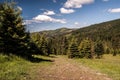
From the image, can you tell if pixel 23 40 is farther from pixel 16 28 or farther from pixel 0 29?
pixel 0 29

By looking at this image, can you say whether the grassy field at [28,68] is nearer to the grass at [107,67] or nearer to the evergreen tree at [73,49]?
the grass at [107,67]

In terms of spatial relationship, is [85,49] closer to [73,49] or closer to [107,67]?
[73,49]

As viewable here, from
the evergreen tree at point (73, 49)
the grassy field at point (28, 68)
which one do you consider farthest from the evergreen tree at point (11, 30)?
the evergreen tree at point (73, 49)

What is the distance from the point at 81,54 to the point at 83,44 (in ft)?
19.5

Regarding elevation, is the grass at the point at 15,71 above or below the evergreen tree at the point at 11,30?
below

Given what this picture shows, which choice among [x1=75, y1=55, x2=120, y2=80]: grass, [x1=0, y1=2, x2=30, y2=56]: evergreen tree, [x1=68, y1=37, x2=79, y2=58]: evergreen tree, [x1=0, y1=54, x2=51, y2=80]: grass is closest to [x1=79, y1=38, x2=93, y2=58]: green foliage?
[x1=68, y1=37, x2=79, y2=58]: evergreen tree

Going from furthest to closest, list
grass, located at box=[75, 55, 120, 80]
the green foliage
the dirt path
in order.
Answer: the green foliage
grass, located at box=[75, 55, 120, 80]
the dirt path

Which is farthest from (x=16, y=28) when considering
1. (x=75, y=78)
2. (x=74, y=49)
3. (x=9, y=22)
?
(x=74, y=49)

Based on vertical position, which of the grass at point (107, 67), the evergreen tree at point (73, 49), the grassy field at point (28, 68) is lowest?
the grass at point (107, 67)

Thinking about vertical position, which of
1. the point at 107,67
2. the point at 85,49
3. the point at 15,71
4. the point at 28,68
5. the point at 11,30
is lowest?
the point at 107,67

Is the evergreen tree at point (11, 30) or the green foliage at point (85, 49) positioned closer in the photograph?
the evergreen tree at point (11, 30)

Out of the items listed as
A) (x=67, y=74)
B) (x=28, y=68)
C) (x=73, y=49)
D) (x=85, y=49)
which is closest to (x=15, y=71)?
(x=28, y=68)

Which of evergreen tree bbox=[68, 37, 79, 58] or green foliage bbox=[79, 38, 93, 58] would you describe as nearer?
evergreen tree bbox=[68, 37, 79, 58]

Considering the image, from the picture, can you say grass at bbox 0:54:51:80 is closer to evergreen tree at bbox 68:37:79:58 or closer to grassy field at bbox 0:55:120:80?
grassy field at bbox 0:55:120:80
